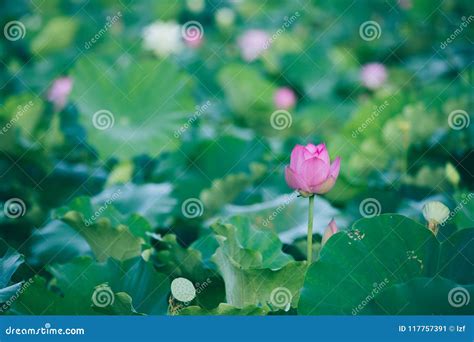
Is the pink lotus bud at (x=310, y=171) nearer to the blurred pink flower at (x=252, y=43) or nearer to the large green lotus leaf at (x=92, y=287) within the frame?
the large green lotus leaf at (x=92, y=287)

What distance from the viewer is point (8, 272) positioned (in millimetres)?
1986

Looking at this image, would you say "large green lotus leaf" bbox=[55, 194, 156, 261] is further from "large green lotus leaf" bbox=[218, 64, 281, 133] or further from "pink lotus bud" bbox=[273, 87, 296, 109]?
"pink lotus bud" bbox=[273, 87, 296, 109]

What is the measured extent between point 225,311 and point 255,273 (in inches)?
4.0

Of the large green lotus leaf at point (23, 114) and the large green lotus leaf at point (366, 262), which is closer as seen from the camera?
the large green lotus leaf at point (366, 262)

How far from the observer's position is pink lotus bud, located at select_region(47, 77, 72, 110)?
3.09m

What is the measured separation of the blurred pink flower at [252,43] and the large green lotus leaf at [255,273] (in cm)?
173

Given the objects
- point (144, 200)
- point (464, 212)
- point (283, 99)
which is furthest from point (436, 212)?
point (283, 99)

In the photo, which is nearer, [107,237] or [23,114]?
[107,237]

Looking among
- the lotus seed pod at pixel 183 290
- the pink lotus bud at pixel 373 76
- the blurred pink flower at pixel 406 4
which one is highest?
the blurred pink flower at pixel 406 4

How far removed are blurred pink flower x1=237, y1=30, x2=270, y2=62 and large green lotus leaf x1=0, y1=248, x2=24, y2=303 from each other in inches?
72.6

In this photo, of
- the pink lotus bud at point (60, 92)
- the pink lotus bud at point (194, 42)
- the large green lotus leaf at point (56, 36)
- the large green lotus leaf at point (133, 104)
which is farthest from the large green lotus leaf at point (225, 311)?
the large green lotus leaf at point (56, 36)

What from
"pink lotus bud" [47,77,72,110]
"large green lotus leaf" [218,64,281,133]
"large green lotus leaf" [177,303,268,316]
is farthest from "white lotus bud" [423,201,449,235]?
"pink lotus bud" [47,77,72,110]

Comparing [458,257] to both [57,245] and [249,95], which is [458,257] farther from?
[249,95]

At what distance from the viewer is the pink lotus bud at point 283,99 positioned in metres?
3.46
